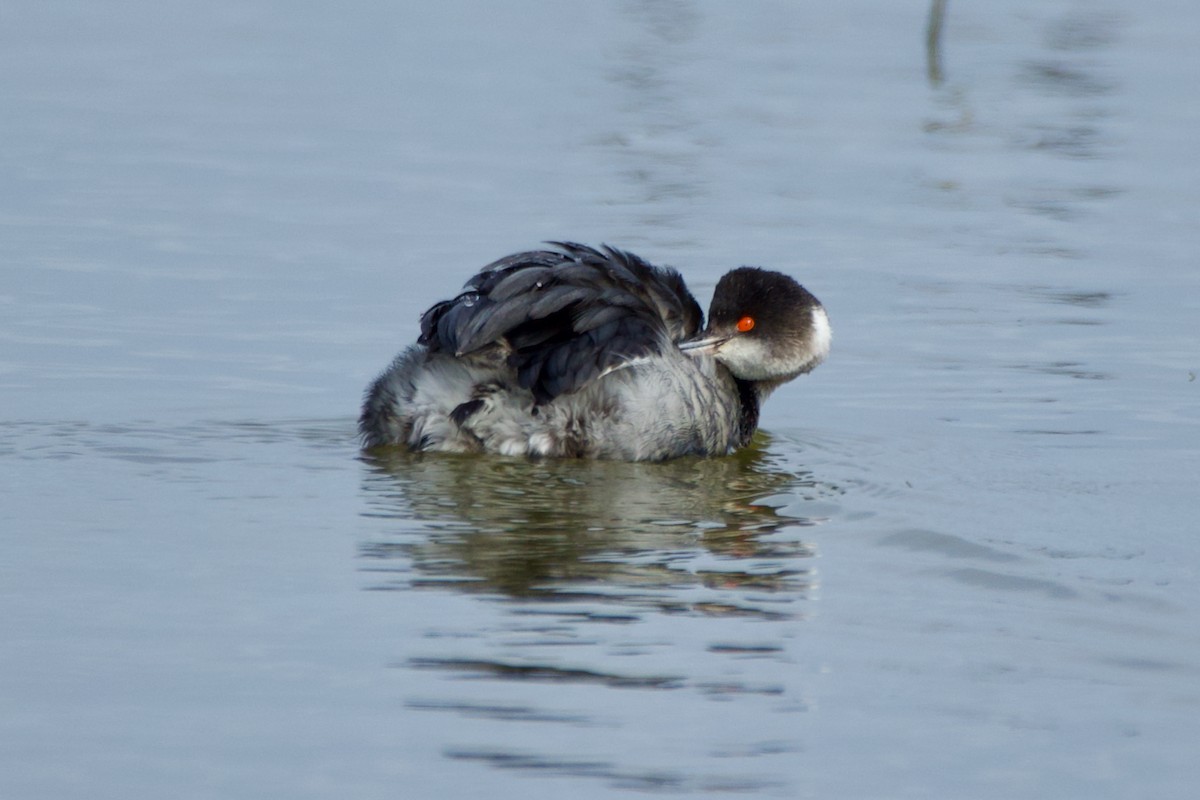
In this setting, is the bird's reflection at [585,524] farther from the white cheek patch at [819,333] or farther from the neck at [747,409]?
the white cheek patch at [819,333]

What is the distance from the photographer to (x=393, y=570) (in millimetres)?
6641

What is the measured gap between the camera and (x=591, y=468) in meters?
8.38

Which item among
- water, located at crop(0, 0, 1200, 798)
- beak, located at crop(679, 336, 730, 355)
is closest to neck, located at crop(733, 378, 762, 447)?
water, located at crop(0, 0, 1200, 798)

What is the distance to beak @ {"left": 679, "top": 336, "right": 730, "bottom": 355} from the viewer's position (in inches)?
Result: 354

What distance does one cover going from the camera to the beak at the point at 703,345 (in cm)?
899

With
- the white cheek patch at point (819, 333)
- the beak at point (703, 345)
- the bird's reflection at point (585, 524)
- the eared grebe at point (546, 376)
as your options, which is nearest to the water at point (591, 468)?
the bird's reflection at point (585, 524)

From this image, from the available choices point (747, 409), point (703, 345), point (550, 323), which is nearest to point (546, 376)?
point (550, 323)

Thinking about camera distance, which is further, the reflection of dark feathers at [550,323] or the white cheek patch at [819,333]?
the white cheek patch at [819,333]

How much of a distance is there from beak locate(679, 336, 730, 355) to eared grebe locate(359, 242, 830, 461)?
0.19 m

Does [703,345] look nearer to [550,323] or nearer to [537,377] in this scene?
[550,323]

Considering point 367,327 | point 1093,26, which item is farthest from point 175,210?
point 1093,26

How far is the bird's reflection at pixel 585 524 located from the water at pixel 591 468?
0.09 ft

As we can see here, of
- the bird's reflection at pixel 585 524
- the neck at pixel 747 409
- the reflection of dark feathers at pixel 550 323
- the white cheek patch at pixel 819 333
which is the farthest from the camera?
the white cheek patch at pixel 819 333

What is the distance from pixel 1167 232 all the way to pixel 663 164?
3.90 meters
